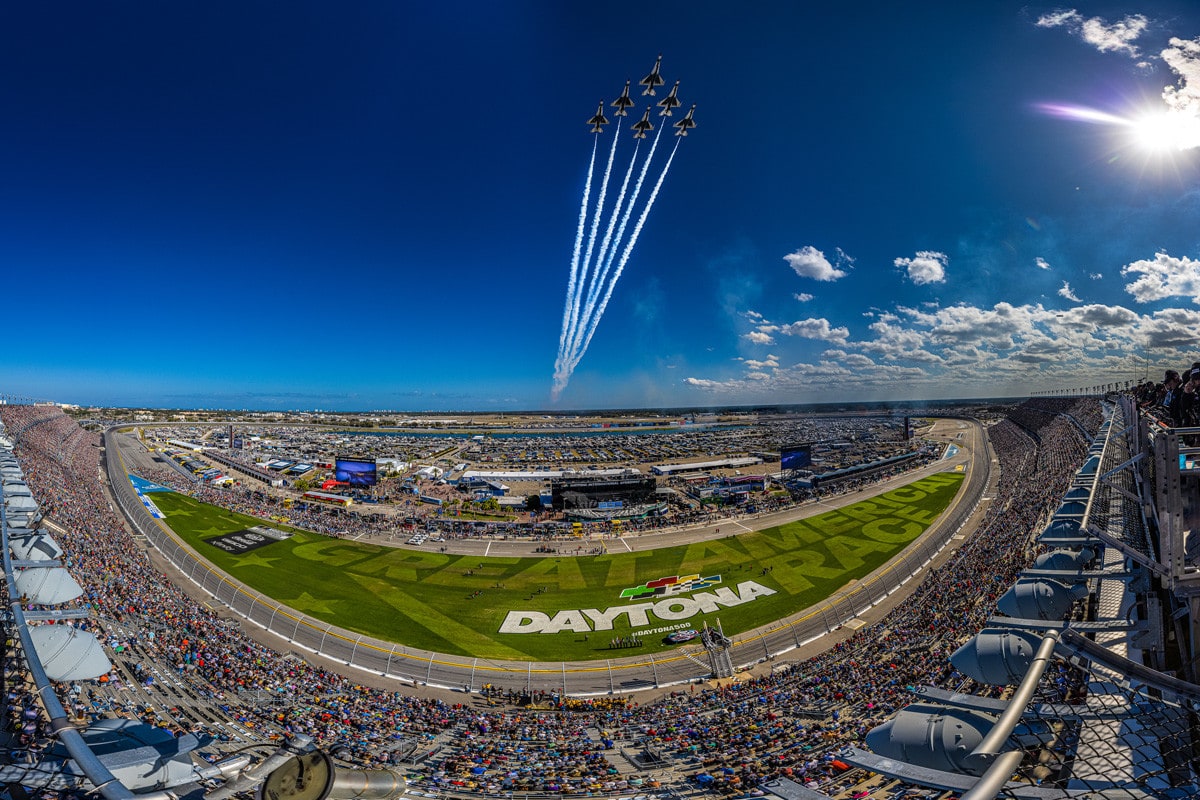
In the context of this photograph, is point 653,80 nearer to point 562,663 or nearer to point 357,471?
point 562,663

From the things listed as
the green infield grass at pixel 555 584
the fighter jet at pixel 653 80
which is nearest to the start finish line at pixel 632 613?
the green infield grass at pixel 555 584

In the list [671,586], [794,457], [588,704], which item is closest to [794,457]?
[794,457]

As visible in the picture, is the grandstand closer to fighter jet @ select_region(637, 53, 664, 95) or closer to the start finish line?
the start finish line

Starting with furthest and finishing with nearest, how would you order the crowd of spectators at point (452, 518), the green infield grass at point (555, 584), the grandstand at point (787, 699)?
the crowd of spectators at point (452, 518)
the green infield grass at point (555, 584)
the grandstand at point (787, 699)

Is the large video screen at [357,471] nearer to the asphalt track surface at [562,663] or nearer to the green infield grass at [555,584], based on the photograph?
the green infield grass at [555,584]

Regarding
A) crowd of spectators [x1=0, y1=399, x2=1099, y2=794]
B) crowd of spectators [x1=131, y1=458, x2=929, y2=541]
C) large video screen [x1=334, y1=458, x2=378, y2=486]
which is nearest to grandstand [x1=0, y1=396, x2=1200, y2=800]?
crowd of spectators [x1=0, y1=399, x2=1099, y2=794]
